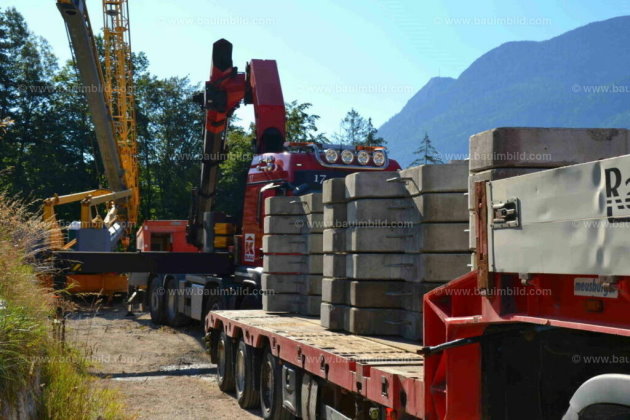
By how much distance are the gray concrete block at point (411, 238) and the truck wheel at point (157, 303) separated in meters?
13.1

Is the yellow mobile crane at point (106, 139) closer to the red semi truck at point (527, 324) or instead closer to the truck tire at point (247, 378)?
the truck tire at point (247, 378)

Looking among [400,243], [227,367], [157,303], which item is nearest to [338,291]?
[400,243]

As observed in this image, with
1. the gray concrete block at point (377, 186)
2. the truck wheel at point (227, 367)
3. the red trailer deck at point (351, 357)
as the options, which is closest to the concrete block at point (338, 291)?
the red trailer deck at point (351, 357)

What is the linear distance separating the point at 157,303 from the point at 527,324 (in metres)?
17.2

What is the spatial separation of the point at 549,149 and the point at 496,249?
2.43 ft

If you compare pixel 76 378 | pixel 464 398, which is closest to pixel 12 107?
pixel 76 378

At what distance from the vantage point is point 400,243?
7.76 meters

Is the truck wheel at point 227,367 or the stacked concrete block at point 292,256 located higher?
the stacked concrete block at point 292,256

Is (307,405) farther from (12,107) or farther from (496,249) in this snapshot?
(12,107)

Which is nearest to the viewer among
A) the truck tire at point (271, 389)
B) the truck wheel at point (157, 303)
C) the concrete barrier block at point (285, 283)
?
Answer: the truck tire at point (271, 389)

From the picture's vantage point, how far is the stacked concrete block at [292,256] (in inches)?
412

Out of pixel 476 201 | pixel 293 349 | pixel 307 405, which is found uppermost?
pixel 476 201

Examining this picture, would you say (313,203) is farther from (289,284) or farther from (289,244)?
(289,284)

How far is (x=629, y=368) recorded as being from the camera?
3.81 m
